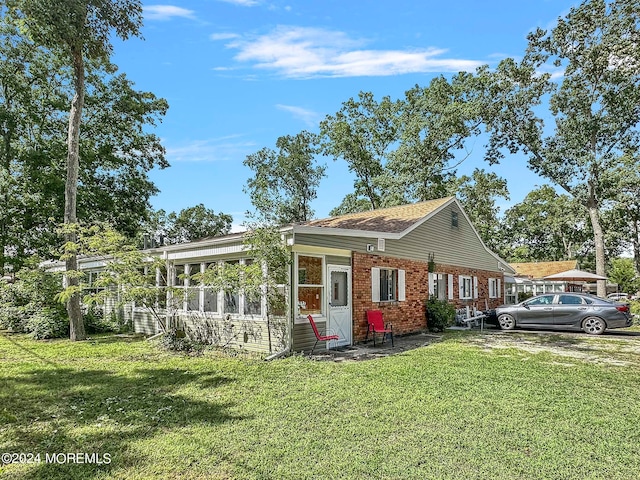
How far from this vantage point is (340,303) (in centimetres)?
1089

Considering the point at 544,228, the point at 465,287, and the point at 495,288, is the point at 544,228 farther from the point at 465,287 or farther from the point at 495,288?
the point at 465,287

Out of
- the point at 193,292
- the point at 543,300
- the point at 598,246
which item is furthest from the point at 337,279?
the point at 598,246

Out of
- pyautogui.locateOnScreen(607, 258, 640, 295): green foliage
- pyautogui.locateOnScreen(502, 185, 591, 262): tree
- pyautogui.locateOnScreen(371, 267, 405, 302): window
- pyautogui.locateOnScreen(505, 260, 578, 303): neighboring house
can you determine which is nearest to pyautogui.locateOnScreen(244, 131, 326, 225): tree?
pyautogui.locateOnScreen(505, 260, 578, 303): neighboring house

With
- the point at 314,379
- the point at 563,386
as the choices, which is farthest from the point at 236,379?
the point at 563,386

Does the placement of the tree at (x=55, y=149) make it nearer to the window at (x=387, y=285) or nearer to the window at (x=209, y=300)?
the window at (x=209, y=300)

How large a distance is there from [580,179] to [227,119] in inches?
861

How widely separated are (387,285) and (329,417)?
315 inches

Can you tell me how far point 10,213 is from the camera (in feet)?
64.4

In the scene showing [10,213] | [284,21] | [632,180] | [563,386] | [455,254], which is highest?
[284,21]

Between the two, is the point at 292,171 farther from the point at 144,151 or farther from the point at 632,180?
the point at 632,180

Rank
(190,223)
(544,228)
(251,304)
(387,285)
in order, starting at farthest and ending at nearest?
(544,228) < (190,223) < (387,285) < (251,304)

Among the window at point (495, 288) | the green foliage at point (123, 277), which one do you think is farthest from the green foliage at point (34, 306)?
the window at point (495, 288)

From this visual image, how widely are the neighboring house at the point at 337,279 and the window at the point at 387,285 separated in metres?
0.03

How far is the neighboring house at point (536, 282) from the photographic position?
27.4m
